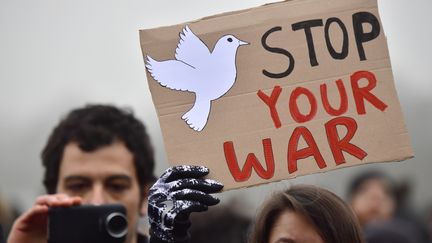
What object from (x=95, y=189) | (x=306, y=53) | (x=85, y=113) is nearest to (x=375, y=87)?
(x=306, y=53)

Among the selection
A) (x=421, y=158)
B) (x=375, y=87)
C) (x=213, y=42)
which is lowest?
(x=421, y=158)

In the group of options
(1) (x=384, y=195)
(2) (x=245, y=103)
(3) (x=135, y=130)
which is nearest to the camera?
(2) (x=245, y=103)

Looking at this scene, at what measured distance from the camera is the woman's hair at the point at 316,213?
11.0 feet

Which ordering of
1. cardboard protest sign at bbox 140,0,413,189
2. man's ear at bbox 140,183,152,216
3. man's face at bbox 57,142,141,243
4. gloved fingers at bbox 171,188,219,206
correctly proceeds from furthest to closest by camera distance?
man's ear at bbox 140,183,152,216
man's face at bbox 57,142,141,243
cardboard protest sign at bbox 140,0,413,189
gloved fingers at bbox 171,188,219,206

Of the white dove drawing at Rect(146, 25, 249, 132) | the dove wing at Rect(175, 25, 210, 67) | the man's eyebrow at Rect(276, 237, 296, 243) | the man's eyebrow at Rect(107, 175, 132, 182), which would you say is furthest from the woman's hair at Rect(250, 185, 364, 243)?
the man's eyebrow at Rect(107, 175, 132, 182)

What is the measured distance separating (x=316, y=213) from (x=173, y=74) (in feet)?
1.99

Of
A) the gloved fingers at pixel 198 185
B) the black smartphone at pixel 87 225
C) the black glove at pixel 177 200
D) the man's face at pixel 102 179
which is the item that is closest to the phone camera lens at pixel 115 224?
the black smartphone at pixel 87 225

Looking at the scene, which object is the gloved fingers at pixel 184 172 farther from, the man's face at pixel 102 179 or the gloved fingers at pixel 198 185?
the man's face at pixel 102 179

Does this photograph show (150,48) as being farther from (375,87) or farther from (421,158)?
(421,158)

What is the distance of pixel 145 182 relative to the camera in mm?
4496

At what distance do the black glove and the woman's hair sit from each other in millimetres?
277

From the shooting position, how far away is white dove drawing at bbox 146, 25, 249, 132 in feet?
11.1

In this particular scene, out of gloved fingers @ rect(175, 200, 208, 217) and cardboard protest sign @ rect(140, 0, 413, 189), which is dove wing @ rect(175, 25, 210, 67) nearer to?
cardboard protest sign @ rect(140, 0, 413, 189)

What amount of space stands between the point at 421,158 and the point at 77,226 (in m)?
29.5
